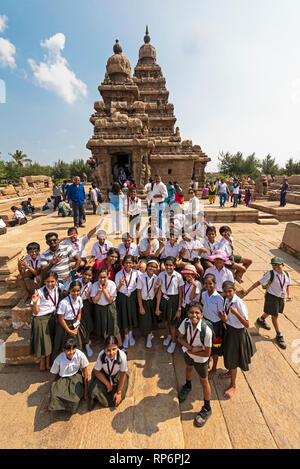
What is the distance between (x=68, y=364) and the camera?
105 inches

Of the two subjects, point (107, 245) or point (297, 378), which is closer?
point (297, 378)

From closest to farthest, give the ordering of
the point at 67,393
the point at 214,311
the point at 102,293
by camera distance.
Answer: the point at 67,393
the point at 214,311
the point at 102,293

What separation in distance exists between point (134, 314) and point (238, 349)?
1603 millimetres

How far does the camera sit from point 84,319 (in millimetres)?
3289

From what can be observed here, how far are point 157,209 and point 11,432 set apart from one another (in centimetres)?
545

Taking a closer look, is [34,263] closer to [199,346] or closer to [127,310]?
[127,310]

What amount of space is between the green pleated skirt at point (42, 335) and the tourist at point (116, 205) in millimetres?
3768

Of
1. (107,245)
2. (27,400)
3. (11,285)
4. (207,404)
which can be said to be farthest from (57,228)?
(207,404)

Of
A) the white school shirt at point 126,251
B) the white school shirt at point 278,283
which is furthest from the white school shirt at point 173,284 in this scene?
the white school shirt at point 278,283

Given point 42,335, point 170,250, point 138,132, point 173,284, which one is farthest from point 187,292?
point 138,132

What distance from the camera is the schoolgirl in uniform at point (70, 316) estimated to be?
2.95 m
